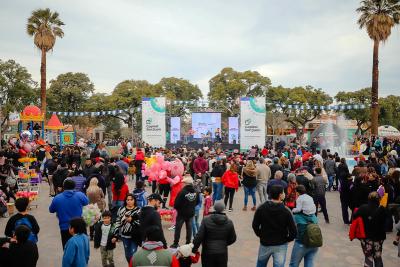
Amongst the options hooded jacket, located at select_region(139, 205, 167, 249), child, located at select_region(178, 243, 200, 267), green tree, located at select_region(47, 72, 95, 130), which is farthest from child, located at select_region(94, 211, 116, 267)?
green tree, located at select_region(47, 72, 95, 130)

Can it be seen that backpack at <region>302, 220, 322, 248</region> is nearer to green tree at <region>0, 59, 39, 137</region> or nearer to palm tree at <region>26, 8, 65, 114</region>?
palm tree at <region>26, 8, 65, 114</region>

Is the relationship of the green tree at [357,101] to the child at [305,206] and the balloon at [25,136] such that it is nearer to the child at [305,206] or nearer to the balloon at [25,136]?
the balloon at [25,136]

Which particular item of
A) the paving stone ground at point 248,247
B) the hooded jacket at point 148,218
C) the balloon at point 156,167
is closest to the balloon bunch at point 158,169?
the balloon at point 156,167

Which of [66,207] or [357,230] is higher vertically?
[66,207]

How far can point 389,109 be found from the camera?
139 feet

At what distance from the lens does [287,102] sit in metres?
42.3

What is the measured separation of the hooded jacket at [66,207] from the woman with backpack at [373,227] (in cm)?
426

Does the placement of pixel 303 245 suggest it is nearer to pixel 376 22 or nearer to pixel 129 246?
pixel 129 246

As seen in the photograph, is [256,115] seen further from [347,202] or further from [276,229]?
[276,229]

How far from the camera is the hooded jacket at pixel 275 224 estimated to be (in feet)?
12.5

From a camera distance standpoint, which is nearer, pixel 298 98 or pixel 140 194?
pixel 140 194

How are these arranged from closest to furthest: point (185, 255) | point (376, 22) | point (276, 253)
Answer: point (185, 255)
point (276, 253)
point (376, 22)

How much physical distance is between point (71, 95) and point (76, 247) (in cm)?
4120

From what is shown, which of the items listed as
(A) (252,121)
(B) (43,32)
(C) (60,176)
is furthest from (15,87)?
(C) (60,176)
